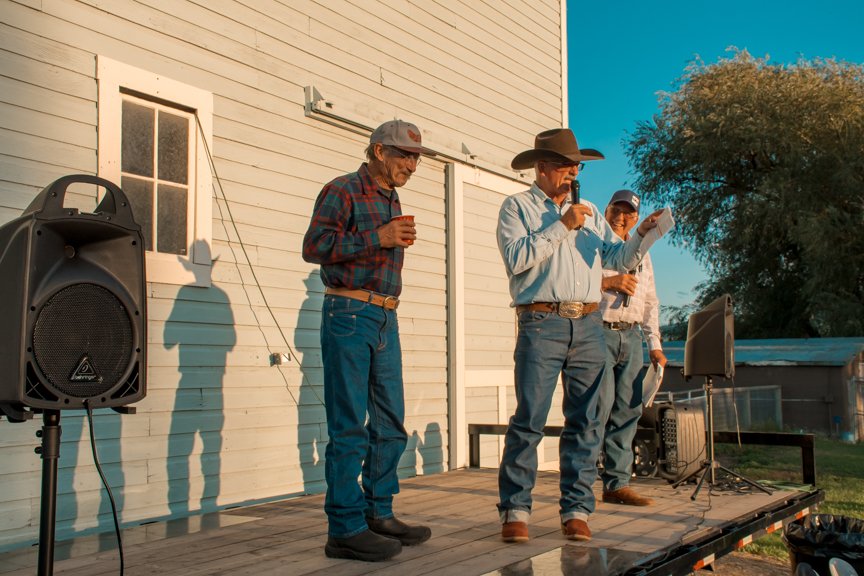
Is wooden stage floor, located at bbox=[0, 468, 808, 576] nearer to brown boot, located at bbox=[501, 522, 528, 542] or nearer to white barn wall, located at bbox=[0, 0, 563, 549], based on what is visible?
brown boot, located at bbox=[501, 522, 528, 542]

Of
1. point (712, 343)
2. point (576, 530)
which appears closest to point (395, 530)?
point (576, 530)

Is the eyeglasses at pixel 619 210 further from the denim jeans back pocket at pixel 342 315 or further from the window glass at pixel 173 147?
the window glass at pixel 173 147

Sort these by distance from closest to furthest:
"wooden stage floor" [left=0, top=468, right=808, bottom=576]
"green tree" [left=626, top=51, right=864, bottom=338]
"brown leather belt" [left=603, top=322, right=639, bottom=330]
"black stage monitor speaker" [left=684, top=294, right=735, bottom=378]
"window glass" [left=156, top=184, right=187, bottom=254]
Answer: "wooden stage floor" [left=0, top=468, right=808, bottom=576] → "window glass" [left=156, top=184, right=187, bottom=254] → "brown leather belt" [left=603, top=322, right=639, bottom=330] → "black stage monitor speaker" [left=684, top=294, right=735, bottom=378] → "green tree" [left=626, top=51, right=864, bottom=338]

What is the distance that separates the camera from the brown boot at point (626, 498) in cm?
463

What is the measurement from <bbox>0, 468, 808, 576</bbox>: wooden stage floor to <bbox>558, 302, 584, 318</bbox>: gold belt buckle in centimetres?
96

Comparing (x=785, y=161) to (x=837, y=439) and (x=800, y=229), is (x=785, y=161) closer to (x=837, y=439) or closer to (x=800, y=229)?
(x=800, y=229)

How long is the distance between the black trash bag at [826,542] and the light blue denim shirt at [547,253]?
70.8 inches

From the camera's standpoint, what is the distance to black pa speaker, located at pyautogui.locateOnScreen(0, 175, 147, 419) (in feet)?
7.24

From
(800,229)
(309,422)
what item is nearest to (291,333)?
(309,422)

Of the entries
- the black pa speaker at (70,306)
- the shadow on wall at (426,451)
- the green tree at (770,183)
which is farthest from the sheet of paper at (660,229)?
the green tree at (770,183)

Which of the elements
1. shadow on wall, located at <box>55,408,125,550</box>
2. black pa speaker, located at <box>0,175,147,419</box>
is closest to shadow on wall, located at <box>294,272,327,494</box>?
shadow on wall, located at <box>55,408,125,550</box>

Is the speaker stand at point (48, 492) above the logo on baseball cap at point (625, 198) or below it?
below

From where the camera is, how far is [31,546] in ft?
12.7

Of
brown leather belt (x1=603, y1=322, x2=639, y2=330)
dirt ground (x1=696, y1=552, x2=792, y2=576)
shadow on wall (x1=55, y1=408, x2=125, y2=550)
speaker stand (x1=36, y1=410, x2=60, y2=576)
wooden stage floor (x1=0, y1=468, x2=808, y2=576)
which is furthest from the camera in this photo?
dirt ground (x1=696, y1=552, x2=792, y2=576)
